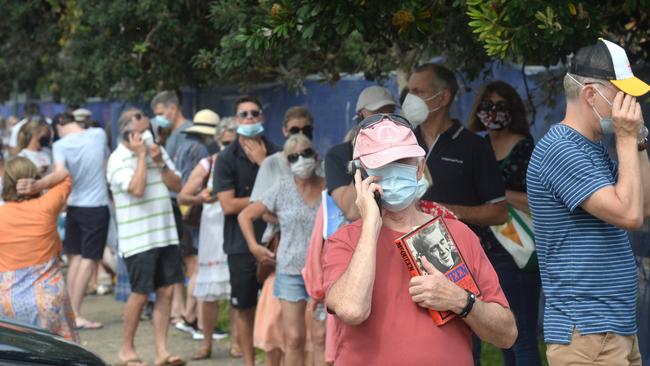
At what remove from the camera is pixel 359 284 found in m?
3.65

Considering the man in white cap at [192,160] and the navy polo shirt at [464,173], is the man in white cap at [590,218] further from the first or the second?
the man in white cap at [192,160]

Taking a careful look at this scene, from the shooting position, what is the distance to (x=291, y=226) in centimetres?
730

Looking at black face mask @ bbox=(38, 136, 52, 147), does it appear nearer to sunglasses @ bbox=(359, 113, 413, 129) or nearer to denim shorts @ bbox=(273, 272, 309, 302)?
denim shorts @ bbox=(273, 272, 309, 302)

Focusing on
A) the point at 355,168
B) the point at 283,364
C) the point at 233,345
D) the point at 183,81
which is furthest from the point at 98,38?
the point at 355,168

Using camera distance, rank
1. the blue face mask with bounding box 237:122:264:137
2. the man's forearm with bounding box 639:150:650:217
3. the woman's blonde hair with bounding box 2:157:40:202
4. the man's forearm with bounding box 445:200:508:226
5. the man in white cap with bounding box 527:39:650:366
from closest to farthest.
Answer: the man in white cap with bounding box 527:39:650:366 → the man's forearm with bounding box 639:150:650:217 → the man's forearm with bounding box 445:200:508:226 → the woman's blonde hair with bounding box 2:157:40:202 → the blue face mask with bounding box 237:122:264:137

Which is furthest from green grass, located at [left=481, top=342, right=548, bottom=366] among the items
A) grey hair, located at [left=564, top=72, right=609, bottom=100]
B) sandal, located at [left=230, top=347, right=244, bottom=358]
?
grey hair, located at [left=564, top=72, right=609, bottom=100]

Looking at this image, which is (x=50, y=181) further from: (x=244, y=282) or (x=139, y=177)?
(x=244, y=282)

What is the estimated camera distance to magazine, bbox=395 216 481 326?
372cm

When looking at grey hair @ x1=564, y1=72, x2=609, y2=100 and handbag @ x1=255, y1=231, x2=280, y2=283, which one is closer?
grey hair @ x1=564, y1=72, x2=609, y2=100

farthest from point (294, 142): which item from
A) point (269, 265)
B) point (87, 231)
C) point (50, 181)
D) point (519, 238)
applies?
point (87, 231)

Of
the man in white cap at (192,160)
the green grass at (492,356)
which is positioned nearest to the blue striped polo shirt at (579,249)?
the green grass at (492,356)

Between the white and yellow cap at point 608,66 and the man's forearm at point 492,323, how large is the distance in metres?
1.06

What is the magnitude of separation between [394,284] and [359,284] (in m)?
0.19

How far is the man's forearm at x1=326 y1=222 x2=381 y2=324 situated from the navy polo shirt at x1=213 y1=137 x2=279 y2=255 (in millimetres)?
4539
